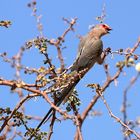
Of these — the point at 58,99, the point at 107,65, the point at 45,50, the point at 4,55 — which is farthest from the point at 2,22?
the point at 107,65

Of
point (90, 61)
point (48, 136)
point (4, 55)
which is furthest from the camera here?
point (90, 61)

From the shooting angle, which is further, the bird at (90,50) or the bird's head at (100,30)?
the bird's head at (100,30)

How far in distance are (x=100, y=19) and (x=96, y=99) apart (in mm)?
636

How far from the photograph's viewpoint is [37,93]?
7.36ft

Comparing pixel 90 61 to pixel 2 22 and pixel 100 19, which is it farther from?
pixel 2 22

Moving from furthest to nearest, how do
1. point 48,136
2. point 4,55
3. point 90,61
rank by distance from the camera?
point 90,61, point 4,55, point 48,136

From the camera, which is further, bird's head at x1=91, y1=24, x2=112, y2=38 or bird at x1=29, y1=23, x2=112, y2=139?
bird's head at x1=91, y1=24, x2=112, y2=38

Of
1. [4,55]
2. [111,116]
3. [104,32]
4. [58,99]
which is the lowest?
[111,116]

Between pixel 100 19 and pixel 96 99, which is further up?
pixel 100 19

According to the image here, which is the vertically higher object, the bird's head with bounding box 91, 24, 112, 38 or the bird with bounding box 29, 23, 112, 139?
the bird's head with bounding box 91, 24, 112, 38

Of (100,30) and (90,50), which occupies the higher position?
(100,30)

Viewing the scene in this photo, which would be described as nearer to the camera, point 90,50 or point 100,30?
point 90,50

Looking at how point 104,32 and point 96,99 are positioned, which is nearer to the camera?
point 96,99

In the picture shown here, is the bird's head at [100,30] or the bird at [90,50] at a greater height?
the bird's head at [100,30]
